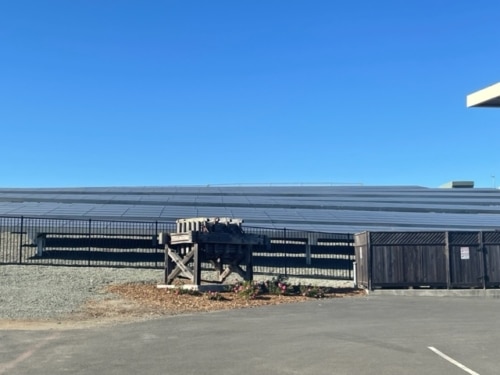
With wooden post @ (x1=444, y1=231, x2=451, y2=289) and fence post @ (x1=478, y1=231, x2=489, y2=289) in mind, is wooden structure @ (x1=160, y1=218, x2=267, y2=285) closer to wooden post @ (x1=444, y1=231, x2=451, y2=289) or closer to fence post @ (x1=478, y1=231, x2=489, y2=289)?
wooden post @ (x1=444, y1=231, x2=451, y2=289)

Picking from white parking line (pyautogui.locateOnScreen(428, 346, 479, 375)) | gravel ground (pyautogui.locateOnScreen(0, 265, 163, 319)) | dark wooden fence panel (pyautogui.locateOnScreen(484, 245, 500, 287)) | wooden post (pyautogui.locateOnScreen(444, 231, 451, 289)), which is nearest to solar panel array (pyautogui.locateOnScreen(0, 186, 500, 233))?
gravel ground (pyautogui.locateOnScreen(0, 265, 163, 319))

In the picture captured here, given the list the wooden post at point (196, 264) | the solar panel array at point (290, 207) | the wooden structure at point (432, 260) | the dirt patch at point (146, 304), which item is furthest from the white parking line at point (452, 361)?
the solar panel array at point (290, 207)

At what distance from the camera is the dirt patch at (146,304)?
11836 mm

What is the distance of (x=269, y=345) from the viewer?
30.2 ft

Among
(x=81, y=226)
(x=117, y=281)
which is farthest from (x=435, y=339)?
(x=81, y=226)

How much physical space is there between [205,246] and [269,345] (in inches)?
329

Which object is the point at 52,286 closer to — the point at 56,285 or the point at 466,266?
the point at 56,285

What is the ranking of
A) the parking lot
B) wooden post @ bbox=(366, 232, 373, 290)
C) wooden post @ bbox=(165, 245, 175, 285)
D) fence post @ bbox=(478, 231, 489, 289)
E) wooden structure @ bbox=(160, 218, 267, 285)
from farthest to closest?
fence post @ bbox=(478, 231, 489, 289)
wooden post @ bbox=(366, 232, 373, 290)
wooden post @ bbox=(165, 245, 175, 285)
wooden structure @ bbox=(160, 218, 267, 285)
the parking lot

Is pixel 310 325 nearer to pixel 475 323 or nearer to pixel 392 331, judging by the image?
pixel 392 331

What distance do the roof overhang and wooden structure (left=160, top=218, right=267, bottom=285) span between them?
7.32 metres

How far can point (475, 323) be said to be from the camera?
11.9 metres

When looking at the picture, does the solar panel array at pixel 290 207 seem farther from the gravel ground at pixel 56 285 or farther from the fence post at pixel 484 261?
the fence post at pixel 484 261

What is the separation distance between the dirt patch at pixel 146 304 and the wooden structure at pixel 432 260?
4.64 feet

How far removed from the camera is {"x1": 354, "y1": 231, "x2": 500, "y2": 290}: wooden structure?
1909cm
